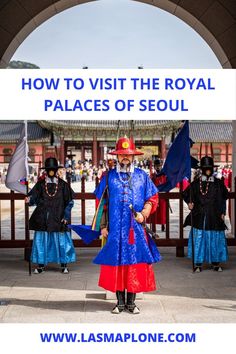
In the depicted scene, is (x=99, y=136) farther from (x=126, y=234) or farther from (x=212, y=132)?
(x=126, y=234)

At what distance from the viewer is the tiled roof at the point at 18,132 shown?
4184cm

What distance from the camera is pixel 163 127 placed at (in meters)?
38.3

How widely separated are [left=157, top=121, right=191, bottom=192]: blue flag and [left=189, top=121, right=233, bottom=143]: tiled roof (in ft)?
117

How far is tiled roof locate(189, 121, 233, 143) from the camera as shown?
141 ft

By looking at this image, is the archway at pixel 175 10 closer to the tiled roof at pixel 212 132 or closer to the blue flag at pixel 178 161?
the blue flag at pixel 178 161

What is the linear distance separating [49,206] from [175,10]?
415 centimetres

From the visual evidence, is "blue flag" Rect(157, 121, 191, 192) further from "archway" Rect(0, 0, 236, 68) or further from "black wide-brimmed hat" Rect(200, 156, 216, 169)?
"archway" Rect(0, 0, 236, 68)

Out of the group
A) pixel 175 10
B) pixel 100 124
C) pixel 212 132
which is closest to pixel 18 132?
pixel 100 124

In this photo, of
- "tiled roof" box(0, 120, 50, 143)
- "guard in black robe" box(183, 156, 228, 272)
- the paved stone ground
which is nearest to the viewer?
the paved stone ground

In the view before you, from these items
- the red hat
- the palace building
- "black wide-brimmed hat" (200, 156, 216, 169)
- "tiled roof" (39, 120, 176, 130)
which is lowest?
"black wide-brimmed hat" (200, 156, 216, 169)

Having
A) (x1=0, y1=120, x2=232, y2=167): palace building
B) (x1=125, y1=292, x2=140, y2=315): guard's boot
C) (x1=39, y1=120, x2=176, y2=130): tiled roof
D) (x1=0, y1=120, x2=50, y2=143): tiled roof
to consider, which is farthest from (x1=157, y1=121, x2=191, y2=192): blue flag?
(x1=0, y1=120, x2=50, y2=143): tiled roof
